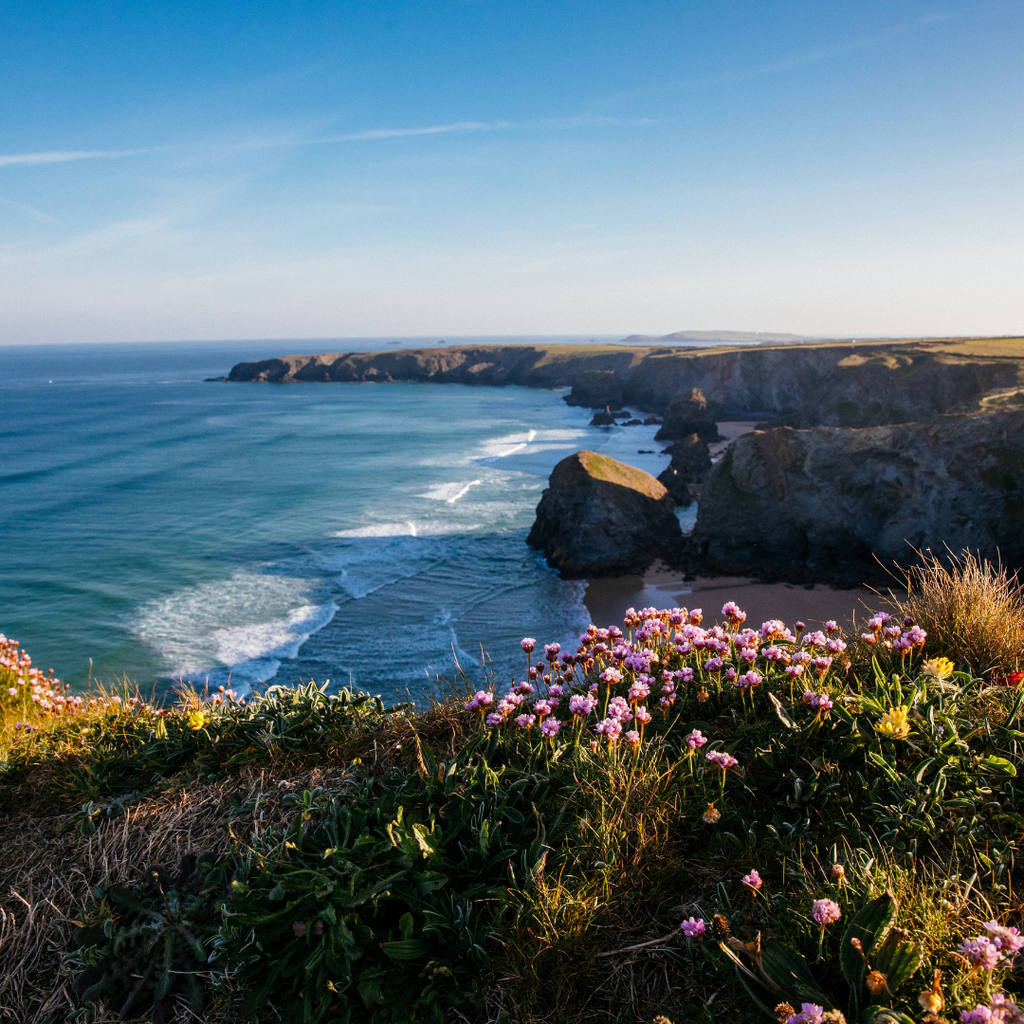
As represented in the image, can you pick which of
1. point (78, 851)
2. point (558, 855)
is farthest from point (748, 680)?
point (78, 851)

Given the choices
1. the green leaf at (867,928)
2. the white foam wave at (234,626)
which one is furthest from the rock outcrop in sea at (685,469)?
the green leaf at (867,928)

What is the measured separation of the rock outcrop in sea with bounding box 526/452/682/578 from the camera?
24.2 m

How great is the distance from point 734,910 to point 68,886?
3686 millimetres

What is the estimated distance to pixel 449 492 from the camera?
120ft

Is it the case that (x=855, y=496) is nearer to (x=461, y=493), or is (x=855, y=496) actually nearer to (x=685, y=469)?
(x=685, y=469)

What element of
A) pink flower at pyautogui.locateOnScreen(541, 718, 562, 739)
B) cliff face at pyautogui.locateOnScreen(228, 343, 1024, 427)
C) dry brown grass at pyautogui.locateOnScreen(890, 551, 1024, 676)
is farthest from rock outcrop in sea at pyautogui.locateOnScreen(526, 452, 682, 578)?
pink flower at pyautogui.locateOnScreen(541, 718, 562, 739)

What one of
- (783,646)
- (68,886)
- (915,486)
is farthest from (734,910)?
(915,486)

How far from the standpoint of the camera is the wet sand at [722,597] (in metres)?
19.3

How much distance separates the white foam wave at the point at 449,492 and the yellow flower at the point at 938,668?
30409 mm

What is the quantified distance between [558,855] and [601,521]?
71.1 feet

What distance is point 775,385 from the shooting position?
65.6 m

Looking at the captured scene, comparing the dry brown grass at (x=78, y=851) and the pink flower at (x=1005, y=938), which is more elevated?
the pink flower at (x=1005, y=938)

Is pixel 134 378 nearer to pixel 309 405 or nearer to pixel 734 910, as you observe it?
pixel 309 405

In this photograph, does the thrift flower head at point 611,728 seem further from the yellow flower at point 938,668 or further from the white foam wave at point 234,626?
the white foam wave at point 234,626
